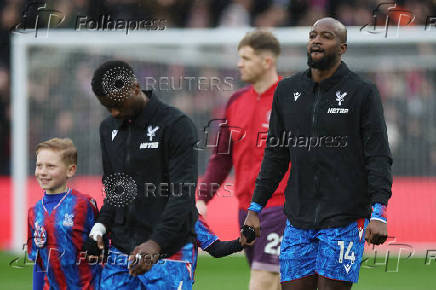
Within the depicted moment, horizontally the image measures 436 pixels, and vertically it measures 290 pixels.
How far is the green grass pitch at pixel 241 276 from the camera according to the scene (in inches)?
408

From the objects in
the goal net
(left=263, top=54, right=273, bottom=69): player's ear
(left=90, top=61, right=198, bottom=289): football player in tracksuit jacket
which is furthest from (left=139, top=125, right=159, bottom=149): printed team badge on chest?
the goal net

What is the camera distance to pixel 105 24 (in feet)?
46.4

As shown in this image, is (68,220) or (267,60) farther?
(267,60)

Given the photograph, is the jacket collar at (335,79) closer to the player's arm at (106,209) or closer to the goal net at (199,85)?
the player's arm at (106,209)

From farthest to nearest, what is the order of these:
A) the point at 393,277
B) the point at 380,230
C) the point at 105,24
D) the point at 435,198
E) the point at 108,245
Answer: the point at 105,24, the point at 435,198, the point at 393,277, the point at 108,245, the point at 380,230

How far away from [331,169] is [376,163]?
0.28 meters

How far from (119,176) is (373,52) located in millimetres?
7324

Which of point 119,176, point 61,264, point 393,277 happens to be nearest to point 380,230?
point 119,176

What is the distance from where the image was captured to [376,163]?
5488mm

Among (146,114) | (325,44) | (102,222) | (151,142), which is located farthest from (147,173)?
(325,44)

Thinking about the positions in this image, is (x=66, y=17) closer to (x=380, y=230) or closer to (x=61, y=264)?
(x=61, y=264)

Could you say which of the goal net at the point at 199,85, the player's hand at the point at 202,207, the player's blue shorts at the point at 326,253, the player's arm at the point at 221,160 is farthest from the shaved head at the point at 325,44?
the goal net at the point at 199,85

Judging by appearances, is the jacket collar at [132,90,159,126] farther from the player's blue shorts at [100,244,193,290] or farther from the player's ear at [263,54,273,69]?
the player's ear at [263,54,273,69]

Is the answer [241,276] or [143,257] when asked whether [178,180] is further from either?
[241,276]
